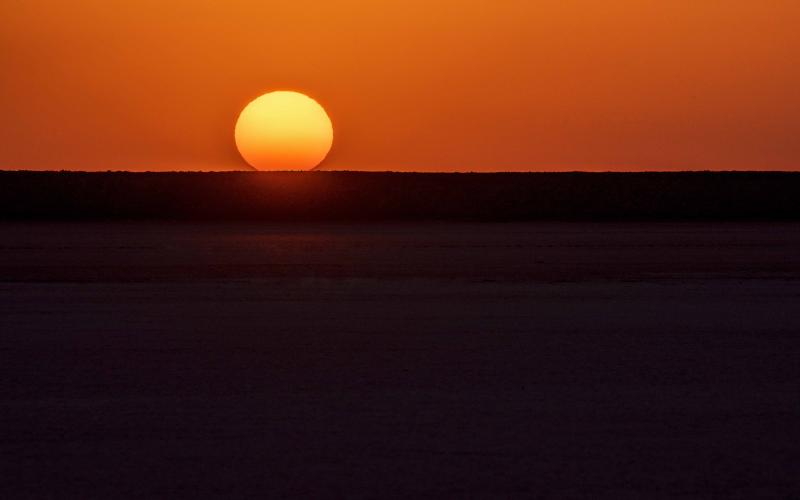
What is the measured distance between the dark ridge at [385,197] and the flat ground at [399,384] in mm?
21594

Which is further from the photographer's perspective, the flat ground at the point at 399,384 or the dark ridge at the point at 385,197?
the dark ridge at the point at 385,197

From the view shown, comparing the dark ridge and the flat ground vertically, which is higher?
the dark ridge

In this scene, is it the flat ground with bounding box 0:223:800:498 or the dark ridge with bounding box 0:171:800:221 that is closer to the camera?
the flat ground with bounding box 0:223:800:498

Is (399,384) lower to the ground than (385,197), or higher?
lower

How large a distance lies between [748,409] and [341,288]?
21.8 ft

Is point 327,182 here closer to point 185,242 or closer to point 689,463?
point 185,242

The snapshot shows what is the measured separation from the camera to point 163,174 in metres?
40.7

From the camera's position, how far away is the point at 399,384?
21.5 feet

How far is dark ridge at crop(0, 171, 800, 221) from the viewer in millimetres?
35812

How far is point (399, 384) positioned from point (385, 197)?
30.6 metres

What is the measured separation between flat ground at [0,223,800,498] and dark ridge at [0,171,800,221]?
21594 millimetres

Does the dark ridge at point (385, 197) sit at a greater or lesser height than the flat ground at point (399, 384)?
greater

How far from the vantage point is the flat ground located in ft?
15.2

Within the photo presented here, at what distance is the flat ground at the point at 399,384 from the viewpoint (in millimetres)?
4645
